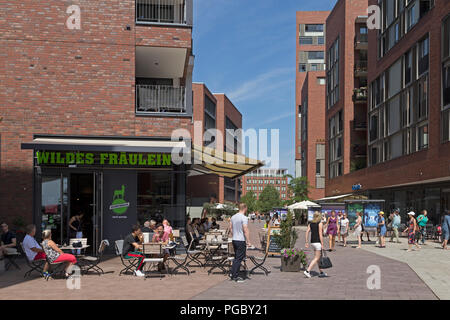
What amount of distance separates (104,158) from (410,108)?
23.4 m

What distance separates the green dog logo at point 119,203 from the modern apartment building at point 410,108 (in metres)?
17.1

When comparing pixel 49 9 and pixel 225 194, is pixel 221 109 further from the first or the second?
pixel 49 9

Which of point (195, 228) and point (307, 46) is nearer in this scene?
point (195, 228)

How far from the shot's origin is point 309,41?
289 feet

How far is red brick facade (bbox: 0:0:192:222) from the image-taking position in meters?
16.7

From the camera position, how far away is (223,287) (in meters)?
10.1

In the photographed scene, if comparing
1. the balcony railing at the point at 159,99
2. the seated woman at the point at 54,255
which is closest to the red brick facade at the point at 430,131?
the balcony railing at the point at 159,99

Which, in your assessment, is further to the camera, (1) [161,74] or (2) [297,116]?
(2) [297,116]

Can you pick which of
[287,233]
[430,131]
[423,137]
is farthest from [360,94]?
[287,233]

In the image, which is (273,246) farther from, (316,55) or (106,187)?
(316,55)

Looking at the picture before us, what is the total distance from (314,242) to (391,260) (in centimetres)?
543

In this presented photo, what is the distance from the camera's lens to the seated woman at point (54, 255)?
11.3 meters
